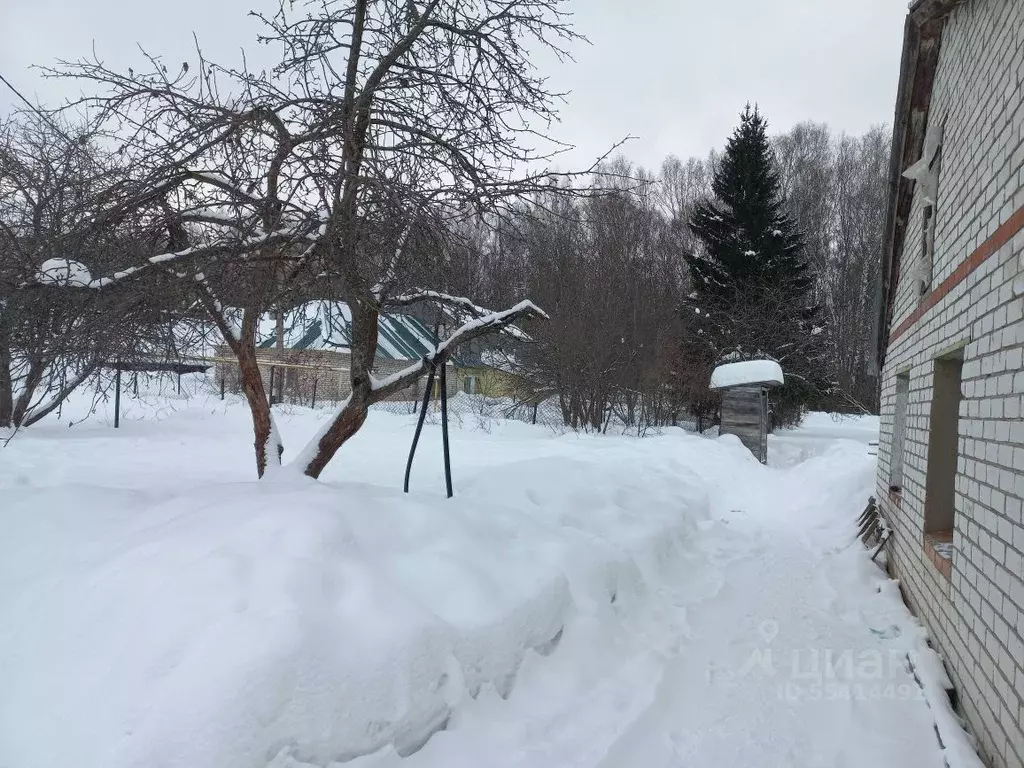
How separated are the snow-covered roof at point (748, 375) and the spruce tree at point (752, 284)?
4.60m

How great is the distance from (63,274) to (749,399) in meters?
12.3

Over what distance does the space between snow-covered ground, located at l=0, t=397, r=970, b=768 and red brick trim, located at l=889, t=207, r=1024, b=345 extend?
2229mm

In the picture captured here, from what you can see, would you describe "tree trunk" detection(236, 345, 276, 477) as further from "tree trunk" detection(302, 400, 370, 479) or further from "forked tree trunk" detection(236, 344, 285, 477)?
"tree trunk" detection(302, 400, 370, 479)

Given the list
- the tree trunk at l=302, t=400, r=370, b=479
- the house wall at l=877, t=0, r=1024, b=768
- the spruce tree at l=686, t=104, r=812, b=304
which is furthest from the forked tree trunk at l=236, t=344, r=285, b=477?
the spruce tree at l=686, t=104, r=812, b=304

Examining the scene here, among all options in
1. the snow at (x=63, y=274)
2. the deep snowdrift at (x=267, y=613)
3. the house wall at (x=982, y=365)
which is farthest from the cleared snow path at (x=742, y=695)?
the snow at (x=63, y=274)

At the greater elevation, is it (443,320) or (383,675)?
(443,320)

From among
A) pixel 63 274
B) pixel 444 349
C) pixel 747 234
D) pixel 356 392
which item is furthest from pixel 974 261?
pixel 747 234

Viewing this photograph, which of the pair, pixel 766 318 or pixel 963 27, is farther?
pixel 766 318

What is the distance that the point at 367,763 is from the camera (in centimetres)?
239

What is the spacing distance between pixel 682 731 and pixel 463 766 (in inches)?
43.8

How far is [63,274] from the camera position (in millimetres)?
4215

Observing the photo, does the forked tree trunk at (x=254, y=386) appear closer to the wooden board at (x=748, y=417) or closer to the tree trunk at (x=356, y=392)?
the tree trunk at (x=356, y=392)

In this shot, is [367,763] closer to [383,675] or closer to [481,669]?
[383,675]

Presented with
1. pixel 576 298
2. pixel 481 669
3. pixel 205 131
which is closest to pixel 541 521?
pixel 481 669
